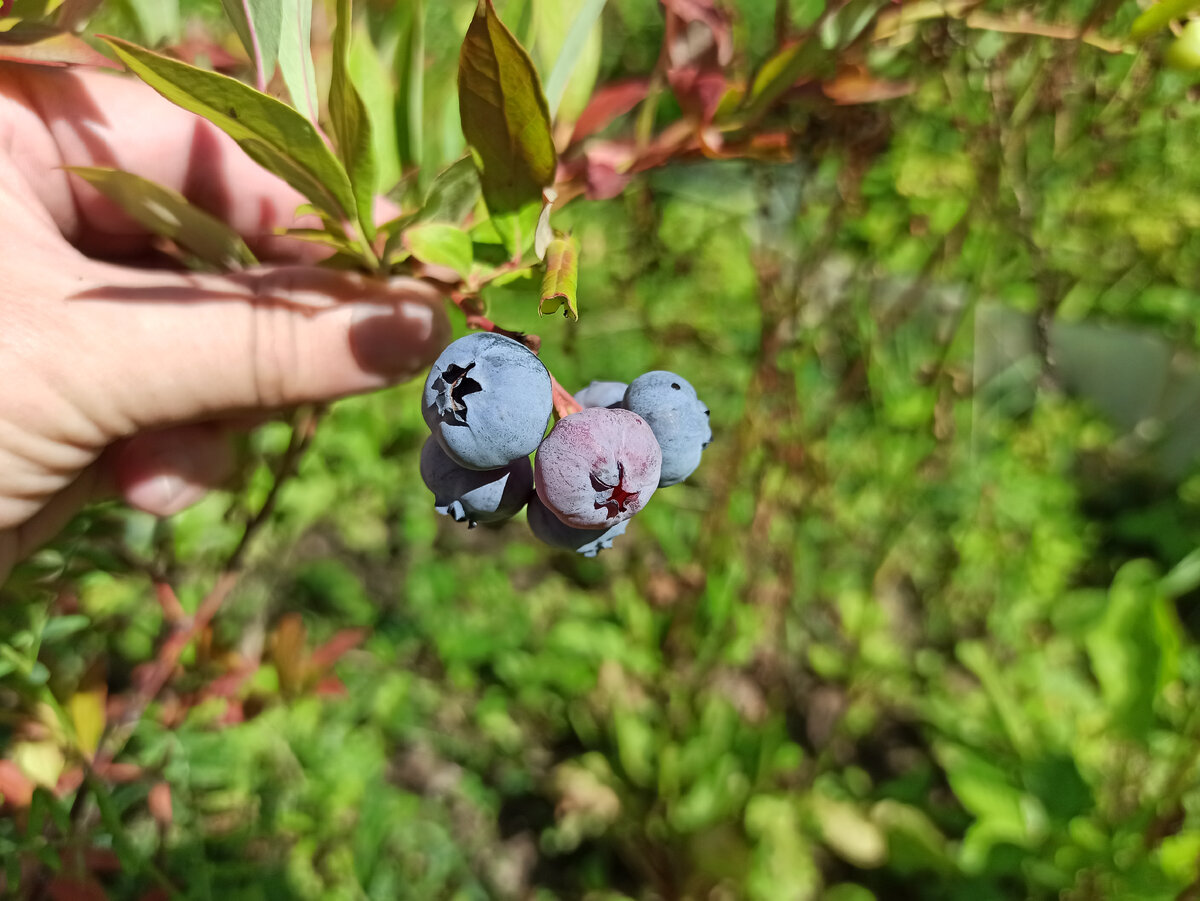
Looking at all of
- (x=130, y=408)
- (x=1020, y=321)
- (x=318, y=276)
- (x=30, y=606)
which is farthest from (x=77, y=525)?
(x=1020, y=321)

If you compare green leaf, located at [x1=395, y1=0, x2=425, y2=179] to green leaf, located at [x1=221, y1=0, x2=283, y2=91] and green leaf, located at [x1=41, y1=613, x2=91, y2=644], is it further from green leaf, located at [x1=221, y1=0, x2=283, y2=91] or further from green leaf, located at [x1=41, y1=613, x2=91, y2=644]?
green leaf, located at [x1=41, y1=613, x2=91, y2=644]

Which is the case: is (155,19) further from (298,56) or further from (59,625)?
(59,625)

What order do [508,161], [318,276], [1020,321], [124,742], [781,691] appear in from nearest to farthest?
[508,161], [318,276], [124,742], [781,691], [1020,321]

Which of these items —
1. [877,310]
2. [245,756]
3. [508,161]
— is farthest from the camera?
[877,310]

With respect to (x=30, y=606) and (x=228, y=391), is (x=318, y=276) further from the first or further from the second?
(x=30, y=606)

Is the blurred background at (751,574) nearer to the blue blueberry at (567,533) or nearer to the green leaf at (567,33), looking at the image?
the green leaf at (567,33)
